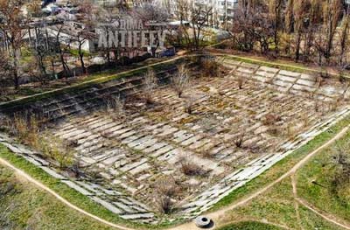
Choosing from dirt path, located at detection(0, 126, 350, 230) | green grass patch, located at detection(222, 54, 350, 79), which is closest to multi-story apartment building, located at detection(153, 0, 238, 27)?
green grass patch, located at detection(222, 54, 350, 79)

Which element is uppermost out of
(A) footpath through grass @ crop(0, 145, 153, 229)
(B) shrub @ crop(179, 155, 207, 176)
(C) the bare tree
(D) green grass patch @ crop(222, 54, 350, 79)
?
(C) the bare tree

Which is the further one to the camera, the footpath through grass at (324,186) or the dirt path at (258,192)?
the footpath through grass at (324,186)

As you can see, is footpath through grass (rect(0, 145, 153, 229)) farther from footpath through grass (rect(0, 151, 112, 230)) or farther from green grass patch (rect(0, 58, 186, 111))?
green grass patch (rect(0, 58, 186, 111))

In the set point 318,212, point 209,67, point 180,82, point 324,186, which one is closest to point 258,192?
point 318,212

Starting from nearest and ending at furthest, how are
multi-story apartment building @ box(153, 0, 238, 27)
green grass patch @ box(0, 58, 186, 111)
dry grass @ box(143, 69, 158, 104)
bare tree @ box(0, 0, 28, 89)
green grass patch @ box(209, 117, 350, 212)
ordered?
green grass patch @ box(209, 117, 350, 212)
green grass patch @ box(0, 58, 186, 111)
bare tree @ box(0, 0, 28, 89)
dry grass @ box(143, 69, 158, 104)
multi-story apartment building @ box(153, 0, 238, 27)

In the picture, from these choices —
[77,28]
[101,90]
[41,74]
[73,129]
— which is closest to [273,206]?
[73,129]

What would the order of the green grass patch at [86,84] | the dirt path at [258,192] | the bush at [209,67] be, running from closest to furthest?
1. the dirt path at [258,192]
2. the green grass patch at [86,84]
3. the bush at [209,67]

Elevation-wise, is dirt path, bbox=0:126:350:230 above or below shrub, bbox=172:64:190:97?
below

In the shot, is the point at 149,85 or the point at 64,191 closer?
the point at 64,191

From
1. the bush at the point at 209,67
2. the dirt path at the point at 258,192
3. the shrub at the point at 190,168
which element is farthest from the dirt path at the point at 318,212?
the bush at the point at 209,67

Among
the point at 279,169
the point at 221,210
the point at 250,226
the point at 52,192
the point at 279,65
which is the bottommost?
the point at 250,226

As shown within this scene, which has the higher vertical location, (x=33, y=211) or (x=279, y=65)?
(x=279, y=65)

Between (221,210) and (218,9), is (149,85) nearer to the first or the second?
(221,210)

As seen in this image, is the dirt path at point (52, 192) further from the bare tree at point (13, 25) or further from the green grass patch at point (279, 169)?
the bare tree at point (13, 25)
